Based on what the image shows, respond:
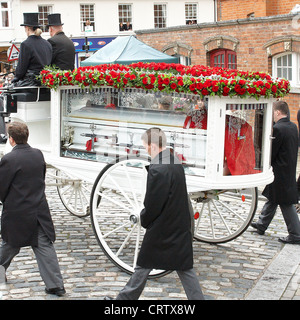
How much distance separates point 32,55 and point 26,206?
8.90ft

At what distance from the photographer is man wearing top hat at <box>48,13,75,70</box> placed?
28.2ft

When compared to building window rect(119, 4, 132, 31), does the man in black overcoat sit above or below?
below

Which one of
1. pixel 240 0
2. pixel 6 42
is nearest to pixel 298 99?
pixel 240 0

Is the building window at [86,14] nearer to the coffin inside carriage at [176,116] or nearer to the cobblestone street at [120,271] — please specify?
the cobblestone street at [120,271]

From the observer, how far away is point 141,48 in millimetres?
17500

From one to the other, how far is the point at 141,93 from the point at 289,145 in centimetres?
231

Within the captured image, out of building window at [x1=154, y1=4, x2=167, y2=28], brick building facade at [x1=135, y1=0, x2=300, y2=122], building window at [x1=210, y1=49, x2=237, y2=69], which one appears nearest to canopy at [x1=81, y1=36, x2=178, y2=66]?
brick building facade at [x1=135, y1=0, x2=300, y2=122]

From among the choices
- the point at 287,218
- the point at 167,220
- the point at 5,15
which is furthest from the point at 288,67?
the point at 5,15

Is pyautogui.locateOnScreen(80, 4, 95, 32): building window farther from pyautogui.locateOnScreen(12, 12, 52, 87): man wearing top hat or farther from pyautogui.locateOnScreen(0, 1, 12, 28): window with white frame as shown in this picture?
pyautogui.locateOnScreen(12, 12, 52, 87): man wearing top hat

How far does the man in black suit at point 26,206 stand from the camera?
20.1 ft

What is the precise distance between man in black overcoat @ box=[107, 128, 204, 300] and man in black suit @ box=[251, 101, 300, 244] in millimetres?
3092

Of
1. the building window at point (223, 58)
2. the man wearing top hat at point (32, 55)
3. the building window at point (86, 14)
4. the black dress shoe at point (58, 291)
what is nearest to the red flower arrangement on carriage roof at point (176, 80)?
the man wearing top hat at point (32, 55)

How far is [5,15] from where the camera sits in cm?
4175

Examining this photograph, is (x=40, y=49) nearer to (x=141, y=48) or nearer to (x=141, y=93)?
(x=141, y=93)
